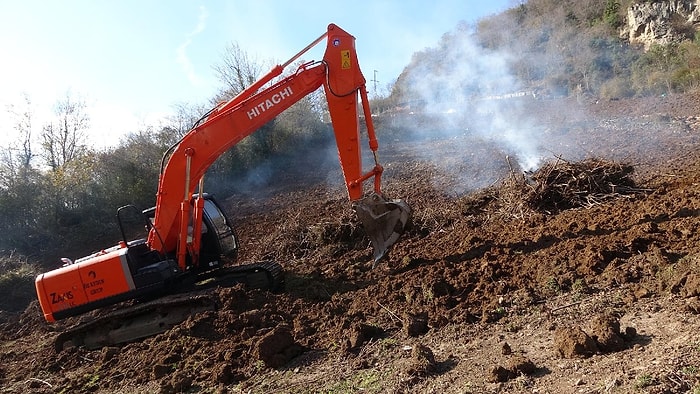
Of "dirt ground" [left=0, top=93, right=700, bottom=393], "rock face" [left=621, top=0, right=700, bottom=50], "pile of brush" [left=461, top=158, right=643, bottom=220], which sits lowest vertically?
"dirt ground" [left=0, top=93, right=700, bottom=393]

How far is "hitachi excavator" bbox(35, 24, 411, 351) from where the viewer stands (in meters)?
7.09

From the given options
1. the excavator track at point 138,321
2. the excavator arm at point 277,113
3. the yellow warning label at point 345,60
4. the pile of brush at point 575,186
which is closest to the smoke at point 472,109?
the pile of brush at point 575,186

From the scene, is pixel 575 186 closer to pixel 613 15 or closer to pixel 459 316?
pixel 459 316

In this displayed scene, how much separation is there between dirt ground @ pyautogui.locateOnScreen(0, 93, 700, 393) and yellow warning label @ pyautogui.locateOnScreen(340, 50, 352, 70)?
2.97m

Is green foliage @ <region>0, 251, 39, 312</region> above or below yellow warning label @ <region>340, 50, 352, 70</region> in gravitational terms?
below

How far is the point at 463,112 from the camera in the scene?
28672 millimetres

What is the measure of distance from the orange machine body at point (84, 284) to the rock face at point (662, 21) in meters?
26.7

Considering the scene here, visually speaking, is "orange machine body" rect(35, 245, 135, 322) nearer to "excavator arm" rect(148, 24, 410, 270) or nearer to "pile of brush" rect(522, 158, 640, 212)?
"excavator arm" rect(148, 24, 410, 270)

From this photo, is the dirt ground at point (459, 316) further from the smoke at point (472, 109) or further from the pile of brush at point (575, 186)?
the smoke at point (472, 109)

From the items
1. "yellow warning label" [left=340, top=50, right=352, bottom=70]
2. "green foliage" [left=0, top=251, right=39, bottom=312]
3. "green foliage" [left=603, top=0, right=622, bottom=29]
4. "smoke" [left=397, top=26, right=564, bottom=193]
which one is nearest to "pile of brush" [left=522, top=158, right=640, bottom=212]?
"smoke" [left=397, top=26, right=564, bottom=193]

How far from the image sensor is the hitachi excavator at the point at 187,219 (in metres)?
7.09

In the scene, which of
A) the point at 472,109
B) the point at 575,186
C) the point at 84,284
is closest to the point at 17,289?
the point at 84,284

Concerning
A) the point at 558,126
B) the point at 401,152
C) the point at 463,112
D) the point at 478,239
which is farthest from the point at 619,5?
the point at 478,239

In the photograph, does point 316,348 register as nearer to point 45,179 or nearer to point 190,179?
point 190,179
